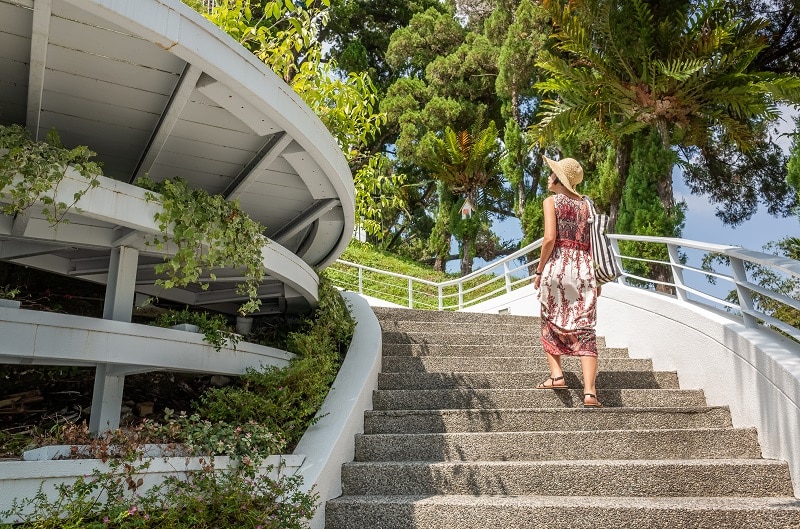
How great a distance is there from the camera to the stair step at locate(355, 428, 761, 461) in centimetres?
475

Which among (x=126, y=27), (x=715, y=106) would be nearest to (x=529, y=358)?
(x=126, y=27)

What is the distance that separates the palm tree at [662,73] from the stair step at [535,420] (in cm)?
754

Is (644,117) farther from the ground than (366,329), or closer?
farther from the ground

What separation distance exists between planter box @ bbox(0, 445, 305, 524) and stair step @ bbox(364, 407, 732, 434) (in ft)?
5.73

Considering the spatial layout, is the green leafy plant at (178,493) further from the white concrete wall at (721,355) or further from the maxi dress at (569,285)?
the white concrete wall at (721,355)

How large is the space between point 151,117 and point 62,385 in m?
2.58

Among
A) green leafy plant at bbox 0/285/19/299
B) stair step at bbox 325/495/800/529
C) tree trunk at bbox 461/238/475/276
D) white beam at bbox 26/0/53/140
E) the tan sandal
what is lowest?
stair step at bbox 325/495/800/529

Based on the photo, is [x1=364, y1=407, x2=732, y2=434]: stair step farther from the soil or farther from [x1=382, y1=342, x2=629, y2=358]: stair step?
the soil

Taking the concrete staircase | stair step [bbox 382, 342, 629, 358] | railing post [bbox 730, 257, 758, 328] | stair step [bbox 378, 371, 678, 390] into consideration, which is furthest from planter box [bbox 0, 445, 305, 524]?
railing post [bbox 730, 257, 758, 328]

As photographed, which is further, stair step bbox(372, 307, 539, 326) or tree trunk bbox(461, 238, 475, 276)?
tree trunk bbox(461, 238, 475, 276)

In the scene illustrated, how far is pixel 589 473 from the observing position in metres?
4.33

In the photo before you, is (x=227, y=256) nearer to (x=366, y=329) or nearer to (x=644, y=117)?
(x=366, y=329)

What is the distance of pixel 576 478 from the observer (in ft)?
14.2

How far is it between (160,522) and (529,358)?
13.5 ft
